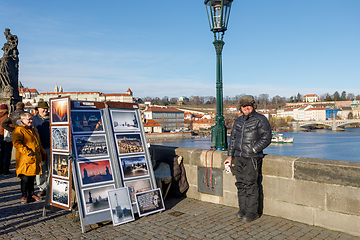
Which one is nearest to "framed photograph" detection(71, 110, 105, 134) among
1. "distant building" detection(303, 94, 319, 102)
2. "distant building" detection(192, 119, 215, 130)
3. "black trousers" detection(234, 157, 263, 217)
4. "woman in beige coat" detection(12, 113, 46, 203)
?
"woman in beige coat" detection(12, 113, 46, 203)

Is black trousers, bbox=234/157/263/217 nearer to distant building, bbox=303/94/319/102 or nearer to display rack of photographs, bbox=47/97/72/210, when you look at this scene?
display rack of photographs, bbox=47/97/72/210

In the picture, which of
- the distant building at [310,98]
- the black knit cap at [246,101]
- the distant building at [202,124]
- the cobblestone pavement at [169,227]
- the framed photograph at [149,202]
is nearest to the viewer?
the cobblestone pavement at [169,227]

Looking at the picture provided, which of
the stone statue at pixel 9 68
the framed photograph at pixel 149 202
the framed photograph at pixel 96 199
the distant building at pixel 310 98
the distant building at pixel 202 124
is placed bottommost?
the distant building at pixel 202 124

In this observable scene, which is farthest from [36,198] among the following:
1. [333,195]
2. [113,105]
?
[333,195]

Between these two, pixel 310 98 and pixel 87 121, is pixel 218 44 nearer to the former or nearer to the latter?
pixel 87 121

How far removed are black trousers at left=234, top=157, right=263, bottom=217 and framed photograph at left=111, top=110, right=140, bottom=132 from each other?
1.69 metres

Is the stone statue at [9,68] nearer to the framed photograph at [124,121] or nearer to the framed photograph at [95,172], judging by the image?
the framed photograph at [124,121]

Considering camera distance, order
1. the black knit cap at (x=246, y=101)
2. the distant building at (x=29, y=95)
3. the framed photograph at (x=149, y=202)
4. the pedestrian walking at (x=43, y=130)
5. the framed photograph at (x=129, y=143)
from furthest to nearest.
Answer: the distant building at (x=29, y=95) < the pedestrian walking at (x=43, y=130) < the framed photograph at (x=129, y=143) < the framed photograph at (x=149, y=202) < the black knit cap at (x=246, y=101)

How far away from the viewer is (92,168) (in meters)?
→ 4.16

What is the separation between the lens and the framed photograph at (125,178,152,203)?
4391 millimetres

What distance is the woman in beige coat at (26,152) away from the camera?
4.90 metres

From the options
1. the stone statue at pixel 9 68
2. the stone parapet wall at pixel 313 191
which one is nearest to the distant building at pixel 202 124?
the stone statue at pixel 9 68

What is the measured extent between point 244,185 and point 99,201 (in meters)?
2.00

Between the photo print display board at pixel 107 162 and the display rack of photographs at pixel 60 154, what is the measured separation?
0.10 metres
